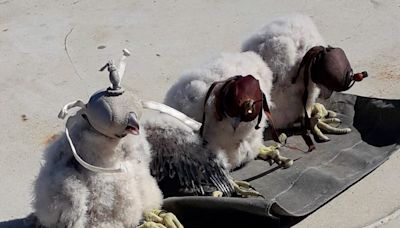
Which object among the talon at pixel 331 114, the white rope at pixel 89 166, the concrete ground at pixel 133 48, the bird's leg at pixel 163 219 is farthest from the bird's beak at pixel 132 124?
the talon at pixel 331 114

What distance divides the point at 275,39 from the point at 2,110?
1.30m

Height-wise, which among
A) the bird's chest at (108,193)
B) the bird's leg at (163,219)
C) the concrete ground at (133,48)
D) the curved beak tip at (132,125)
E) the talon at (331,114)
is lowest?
the concrete ground at (133,48)

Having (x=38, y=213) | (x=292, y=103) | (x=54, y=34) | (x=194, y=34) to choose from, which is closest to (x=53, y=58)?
(x=54, y=34)

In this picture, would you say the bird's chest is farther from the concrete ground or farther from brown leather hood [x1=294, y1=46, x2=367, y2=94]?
brown leather hood [x1=294, y1=46, x2=367, y2=94]

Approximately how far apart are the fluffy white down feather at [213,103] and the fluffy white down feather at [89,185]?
33 cm

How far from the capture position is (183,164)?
2.59m

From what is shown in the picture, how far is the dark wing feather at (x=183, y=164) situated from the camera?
2.58 m

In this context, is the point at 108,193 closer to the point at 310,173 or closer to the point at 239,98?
the point at 239,98

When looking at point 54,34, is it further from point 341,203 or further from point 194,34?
point 341,203

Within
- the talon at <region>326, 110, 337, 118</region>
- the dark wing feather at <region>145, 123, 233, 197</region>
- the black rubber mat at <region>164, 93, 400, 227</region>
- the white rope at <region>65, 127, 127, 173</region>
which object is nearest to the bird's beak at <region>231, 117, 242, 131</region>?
the dark wing feather at <region>145, 123, 233, 197</region>

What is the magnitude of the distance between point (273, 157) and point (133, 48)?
52.5 inches

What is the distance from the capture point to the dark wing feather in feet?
8.47

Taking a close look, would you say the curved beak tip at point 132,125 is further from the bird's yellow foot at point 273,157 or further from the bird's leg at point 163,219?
the bird's yellow foot at point 273,157

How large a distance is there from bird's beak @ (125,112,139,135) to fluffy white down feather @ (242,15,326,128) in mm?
819
